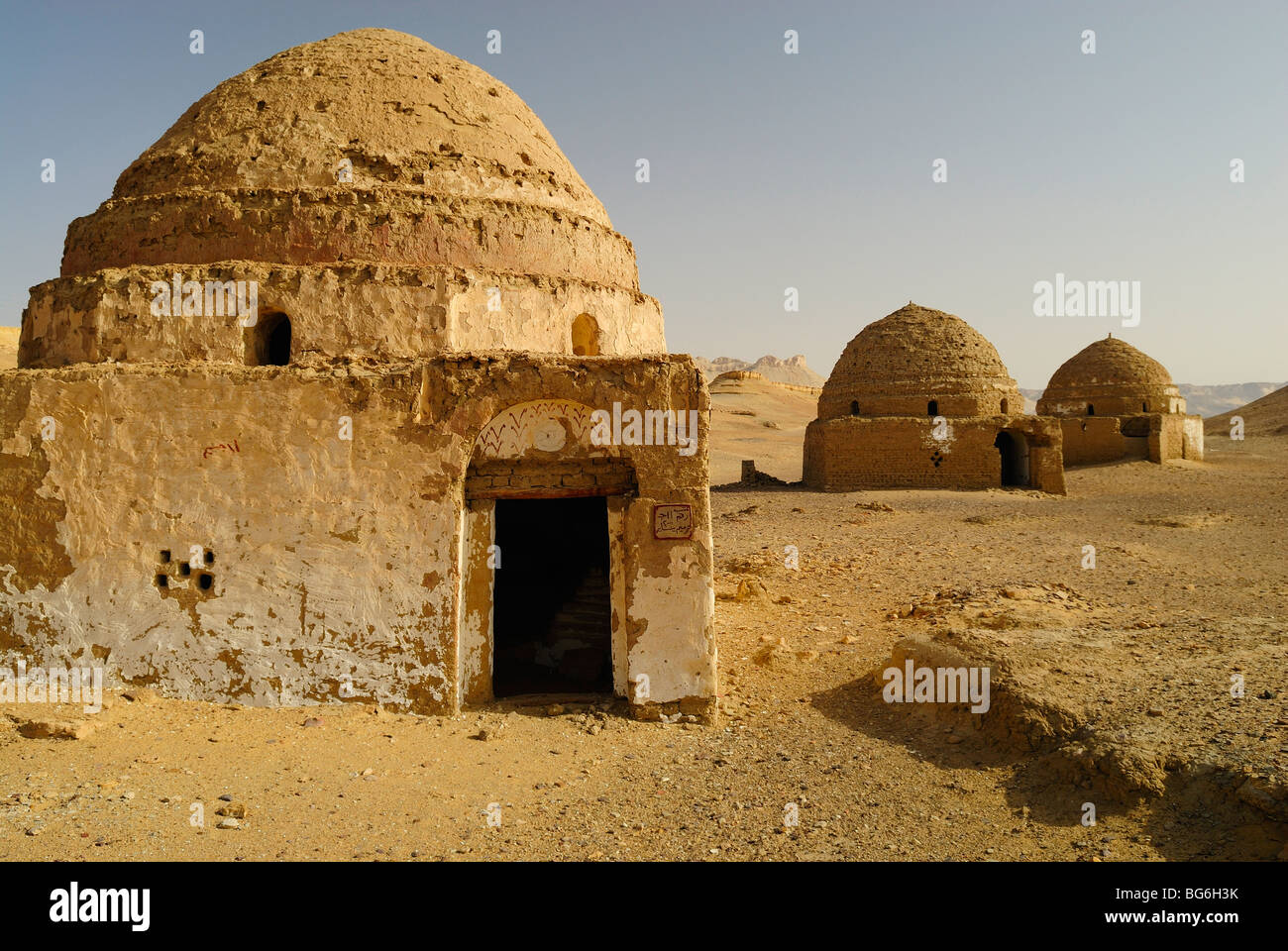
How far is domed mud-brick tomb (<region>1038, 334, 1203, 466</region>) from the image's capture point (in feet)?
79.7

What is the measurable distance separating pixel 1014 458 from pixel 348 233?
712 inches

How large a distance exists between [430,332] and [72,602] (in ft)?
10.6

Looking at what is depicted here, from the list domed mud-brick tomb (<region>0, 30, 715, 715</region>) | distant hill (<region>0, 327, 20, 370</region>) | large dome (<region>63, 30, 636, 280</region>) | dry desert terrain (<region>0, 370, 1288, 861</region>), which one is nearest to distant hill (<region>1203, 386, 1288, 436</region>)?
dry desert terrain (<region>0, 370, 1288, 861</region>)

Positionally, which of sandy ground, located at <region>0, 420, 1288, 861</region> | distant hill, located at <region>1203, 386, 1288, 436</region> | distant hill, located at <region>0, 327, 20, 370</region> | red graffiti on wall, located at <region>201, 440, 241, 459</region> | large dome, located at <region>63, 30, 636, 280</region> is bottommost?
sandy ground, located at <region>0, 420, 1288, 861</region>

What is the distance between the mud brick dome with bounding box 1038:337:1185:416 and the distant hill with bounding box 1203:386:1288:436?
15527mm

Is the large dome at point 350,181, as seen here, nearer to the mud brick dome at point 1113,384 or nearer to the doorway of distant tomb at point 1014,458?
the doorway of distant tomb at point 1014,458

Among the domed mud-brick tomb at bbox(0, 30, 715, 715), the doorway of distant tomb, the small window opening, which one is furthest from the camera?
the doorway of distant tomb

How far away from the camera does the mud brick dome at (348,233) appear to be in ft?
20.7

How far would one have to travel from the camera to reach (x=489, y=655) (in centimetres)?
613

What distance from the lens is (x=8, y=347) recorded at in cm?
3347

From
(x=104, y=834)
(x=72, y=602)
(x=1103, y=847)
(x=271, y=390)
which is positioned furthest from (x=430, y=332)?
(x=1103, y=847)

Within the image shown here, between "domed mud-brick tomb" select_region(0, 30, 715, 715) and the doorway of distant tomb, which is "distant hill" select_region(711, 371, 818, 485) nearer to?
the doorway of distant tomb

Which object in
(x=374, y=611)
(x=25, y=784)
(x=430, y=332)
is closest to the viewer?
(x=25, y=784)

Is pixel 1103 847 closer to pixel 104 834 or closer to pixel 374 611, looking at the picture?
pixel 374 611
